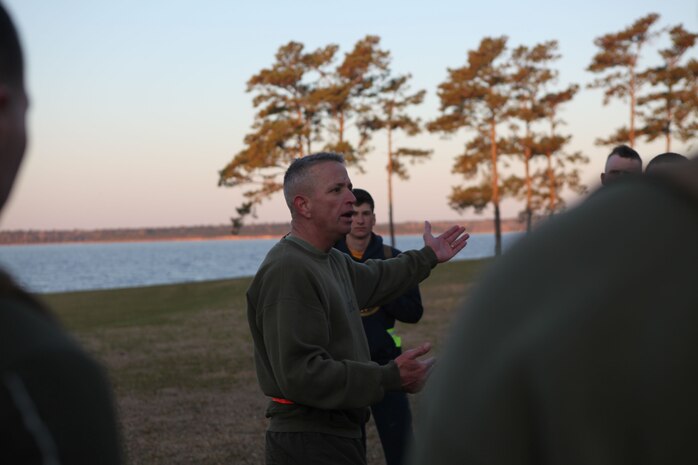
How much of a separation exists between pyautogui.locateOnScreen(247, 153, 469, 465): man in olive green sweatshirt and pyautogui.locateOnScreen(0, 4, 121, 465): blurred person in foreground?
3006mm

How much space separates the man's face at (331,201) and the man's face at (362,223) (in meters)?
1.87

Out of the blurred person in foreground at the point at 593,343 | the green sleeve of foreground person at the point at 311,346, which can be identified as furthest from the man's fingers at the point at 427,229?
the blurred person in foreground at the point at 593,343

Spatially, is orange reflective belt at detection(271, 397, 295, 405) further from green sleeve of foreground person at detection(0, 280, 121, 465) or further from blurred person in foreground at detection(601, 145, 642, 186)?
green sleeve of foreground person at detection(0, 280, 121, 465)

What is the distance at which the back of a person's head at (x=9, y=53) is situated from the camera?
115cm

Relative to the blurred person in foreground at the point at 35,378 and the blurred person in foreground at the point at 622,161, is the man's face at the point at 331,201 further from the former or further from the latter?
the blurred person in foreground at the point at 35,378

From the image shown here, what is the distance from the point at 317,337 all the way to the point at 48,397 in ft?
10.6

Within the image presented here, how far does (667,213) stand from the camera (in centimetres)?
78

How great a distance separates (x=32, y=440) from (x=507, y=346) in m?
0.58

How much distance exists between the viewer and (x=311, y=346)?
4.18 meters

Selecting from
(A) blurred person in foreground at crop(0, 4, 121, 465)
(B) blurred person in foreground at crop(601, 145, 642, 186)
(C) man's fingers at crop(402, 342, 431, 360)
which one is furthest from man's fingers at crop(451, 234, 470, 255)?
(A) blurred person in foreground at crop(0, 4, 121, 465)

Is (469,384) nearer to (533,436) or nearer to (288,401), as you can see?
(533,436)

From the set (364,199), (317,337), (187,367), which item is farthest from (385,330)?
(187,367)

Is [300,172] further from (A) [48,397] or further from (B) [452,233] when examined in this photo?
(A) [48,397]

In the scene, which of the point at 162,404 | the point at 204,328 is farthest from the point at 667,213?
the point at 204,328
